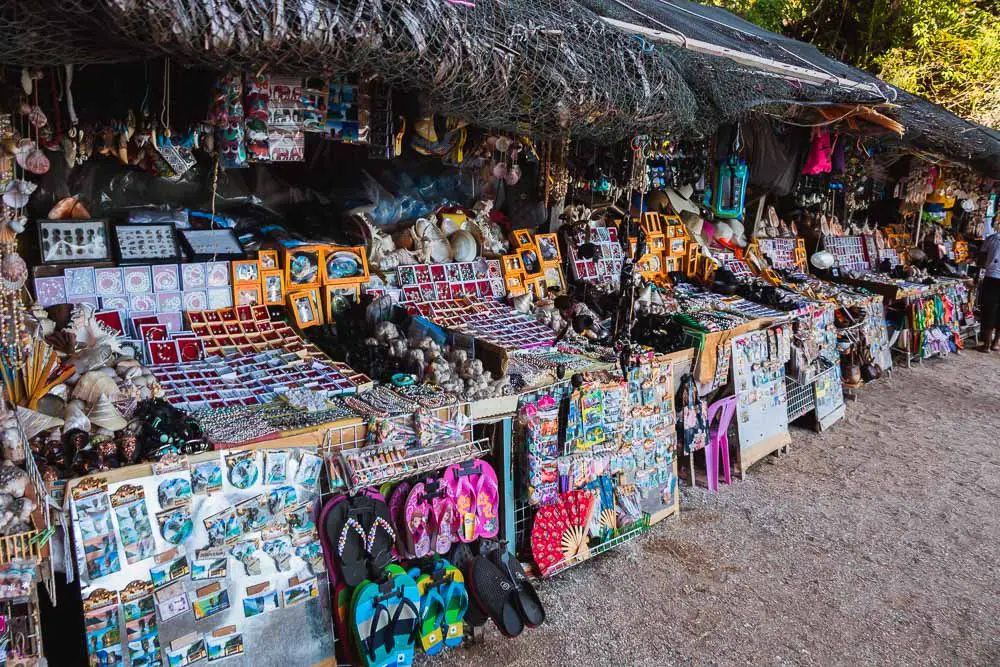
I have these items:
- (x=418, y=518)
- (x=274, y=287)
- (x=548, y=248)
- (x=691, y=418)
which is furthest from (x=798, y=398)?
(x=274, y=287)

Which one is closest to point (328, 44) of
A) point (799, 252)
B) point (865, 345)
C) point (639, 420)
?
point (639, 420)

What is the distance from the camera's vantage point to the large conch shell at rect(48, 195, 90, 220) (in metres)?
3.21

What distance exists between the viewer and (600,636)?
3.06m

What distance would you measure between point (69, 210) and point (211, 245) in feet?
2.03

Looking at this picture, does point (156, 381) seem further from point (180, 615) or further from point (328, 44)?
point (328, 44)

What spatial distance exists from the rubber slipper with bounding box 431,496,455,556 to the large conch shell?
209 centimetres

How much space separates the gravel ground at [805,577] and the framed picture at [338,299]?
1.76 meters

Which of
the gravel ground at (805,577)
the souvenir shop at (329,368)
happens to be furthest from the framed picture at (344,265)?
the gravel ground at (805,577)

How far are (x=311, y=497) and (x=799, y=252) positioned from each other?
6.53 meters

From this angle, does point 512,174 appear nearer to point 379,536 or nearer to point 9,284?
point 379,536

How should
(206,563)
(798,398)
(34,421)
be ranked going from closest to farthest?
1. (34,421)
2. (206,563)
3. (798,398)

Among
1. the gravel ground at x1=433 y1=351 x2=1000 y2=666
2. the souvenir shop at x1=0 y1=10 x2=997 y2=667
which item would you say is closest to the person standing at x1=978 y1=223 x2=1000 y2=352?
the gravel ground at x1=433 y1=351 x2=1000 y2=666

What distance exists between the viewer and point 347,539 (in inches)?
106

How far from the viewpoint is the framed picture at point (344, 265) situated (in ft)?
12.4
